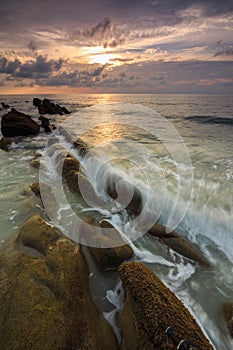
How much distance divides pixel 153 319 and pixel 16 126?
51.6 feet

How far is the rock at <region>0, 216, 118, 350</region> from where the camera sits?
225 cm

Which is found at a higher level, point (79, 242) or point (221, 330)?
point (79, 242)

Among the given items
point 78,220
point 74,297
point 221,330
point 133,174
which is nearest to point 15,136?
point 133,174

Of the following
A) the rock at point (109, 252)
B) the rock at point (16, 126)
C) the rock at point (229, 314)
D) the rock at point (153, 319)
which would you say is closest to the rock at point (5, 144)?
the rock at point (16, 126)

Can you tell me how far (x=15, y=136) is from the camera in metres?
15.5

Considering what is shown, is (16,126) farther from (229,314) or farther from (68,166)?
(229,314)

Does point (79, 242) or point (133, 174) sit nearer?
point (79, 242)

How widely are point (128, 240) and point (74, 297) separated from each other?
78.2 inches

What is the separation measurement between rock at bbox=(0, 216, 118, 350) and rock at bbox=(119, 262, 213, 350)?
15.6 inches

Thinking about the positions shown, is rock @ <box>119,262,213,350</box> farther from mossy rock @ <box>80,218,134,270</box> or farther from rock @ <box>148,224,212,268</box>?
rock @ <box>148,224,212,268</box>

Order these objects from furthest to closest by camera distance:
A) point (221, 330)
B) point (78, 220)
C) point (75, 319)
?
point (78, 220), point (221, 330), point (75, 319)

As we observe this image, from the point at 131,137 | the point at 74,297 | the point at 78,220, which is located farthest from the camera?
the point at 131,137

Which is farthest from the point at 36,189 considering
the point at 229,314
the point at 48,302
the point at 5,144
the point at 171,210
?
the point at 5,144

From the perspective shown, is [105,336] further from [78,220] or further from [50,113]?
[50,113]
